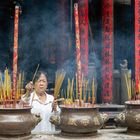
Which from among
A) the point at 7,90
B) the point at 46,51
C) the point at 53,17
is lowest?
the point at 7,90

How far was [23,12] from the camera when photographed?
28.3ft

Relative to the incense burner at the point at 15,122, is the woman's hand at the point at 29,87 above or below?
above

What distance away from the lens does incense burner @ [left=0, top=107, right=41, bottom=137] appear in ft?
10.2

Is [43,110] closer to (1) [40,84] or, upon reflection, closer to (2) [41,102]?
(2) [41,102]

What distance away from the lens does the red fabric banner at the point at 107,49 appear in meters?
7.56

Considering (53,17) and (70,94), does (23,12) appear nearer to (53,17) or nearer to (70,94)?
(53,17)

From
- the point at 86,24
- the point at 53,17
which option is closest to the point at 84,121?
the point at 86,24

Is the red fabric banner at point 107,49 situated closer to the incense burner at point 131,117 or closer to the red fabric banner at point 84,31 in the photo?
the red fabric banner at point 84,31

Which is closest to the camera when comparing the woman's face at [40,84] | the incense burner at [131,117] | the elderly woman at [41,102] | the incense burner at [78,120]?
the incense burner at [78,120]

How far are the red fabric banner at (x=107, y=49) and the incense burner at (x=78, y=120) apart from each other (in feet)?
14.0

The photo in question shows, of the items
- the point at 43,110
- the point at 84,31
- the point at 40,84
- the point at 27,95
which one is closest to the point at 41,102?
the point at 43,110

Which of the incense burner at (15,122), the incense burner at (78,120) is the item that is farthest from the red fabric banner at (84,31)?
the incense burner at (15,122)

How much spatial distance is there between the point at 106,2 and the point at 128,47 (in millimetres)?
1637

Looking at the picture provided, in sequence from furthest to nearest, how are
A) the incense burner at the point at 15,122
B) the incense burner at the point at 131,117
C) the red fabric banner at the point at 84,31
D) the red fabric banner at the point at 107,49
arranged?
the red fabric banner at the point at 107,49 → the red fabric banner at the point at 84,31 → the incense burner at the point at 131,117 → the incense burner at the point at 15,122
